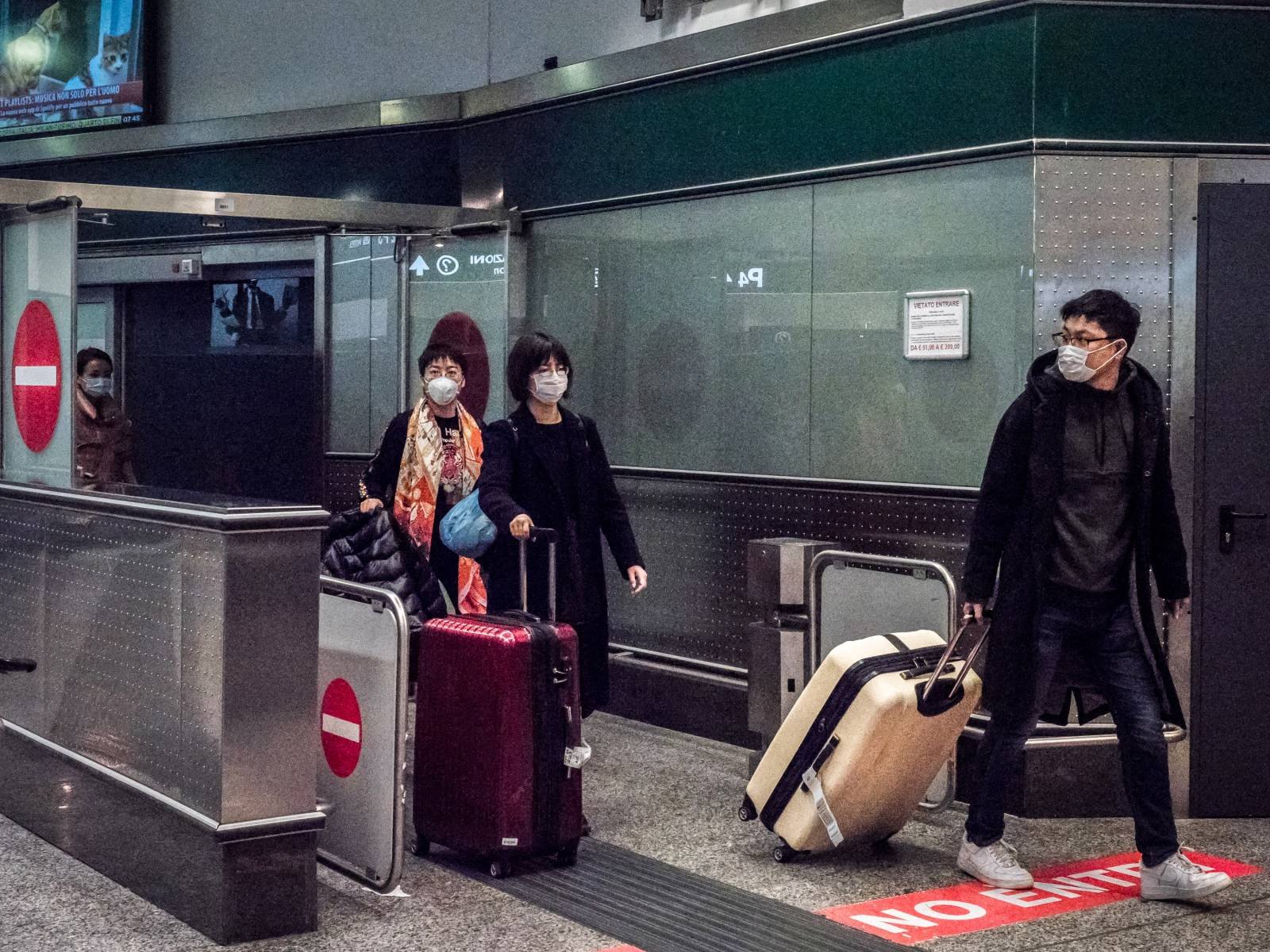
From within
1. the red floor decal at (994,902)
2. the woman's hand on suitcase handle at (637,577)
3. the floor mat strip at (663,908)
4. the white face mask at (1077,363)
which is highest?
the white face mask at (1077,363)

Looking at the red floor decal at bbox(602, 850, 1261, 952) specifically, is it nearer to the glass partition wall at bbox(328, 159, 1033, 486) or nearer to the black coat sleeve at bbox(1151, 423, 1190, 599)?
the black coat sleeve at bbox(1151, 423, 1190, 599)

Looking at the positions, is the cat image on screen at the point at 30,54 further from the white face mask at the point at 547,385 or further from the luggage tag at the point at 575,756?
the luggage tag at the point at 575,756

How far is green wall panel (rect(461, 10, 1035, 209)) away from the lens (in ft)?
21.0

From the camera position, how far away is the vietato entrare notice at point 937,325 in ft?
21.4

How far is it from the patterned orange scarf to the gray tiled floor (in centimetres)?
131

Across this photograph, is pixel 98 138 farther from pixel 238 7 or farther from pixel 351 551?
pixel 351 551

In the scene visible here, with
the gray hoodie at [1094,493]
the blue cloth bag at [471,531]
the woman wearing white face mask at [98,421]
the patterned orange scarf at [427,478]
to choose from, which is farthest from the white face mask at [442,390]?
the gray hoodie at [1094,493]

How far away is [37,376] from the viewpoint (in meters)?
6.64

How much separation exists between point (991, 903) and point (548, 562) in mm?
1907

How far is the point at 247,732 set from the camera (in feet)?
15.1

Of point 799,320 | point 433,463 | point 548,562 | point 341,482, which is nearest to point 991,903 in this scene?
point 548,562

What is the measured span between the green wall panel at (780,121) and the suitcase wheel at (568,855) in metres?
3.12

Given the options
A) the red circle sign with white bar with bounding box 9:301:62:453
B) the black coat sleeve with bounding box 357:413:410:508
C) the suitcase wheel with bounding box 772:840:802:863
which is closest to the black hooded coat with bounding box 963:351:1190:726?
the suitcase wheel with bounding box 772:840:802:863

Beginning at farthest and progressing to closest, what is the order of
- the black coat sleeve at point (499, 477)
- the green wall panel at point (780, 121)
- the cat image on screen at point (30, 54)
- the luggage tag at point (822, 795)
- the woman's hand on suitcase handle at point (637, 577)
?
the cat image on screen at point (30, 54) → the green wall panel at point (780, 121) → the woman's hand on suitcase handle at point (637, 577) → the black coat sleeve at point (499, 477) → the luggage tag at point (822, 795)
